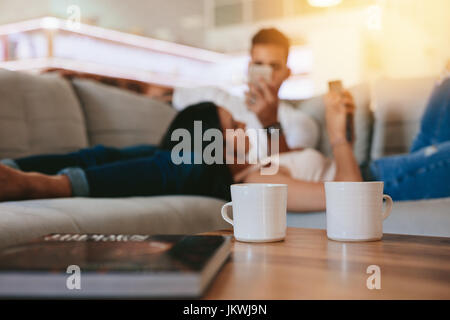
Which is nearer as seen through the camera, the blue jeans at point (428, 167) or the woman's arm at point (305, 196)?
the woman's arm at point (305, 196)

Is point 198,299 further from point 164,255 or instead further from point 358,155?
point 358,155

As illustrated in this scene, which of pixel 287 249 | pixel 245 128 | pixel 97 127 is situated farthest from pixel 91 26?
pixel 287 249

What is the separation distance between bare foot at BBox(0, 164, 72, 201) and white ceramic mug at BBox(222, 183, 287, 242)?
536mm

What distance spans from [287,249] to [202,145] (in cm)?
76

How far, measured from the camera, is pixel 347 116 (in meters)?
1.32

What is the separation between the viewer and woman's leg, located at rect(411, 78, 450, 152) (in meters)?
1.29

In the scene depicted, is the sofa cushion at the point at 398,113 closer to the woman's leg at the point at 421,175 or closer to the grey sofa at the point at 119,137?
the grey sofa at the point at 119,137

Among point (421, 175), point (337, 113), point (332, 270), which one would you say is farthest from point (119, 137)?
point (332, 270)

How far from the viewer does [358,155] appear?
1.74 meters

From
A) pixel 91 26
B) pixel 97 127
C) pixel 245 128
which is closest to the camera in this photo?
pixel 245 128

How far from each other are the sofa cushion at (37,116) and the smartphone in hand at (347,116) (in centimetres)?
85

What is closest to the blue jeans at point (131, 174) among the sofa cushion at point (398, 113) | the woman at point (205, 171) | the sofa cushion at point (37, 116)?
the woman at point (205, 171)

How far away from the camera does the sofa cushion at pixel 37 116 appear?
1318 millimetres

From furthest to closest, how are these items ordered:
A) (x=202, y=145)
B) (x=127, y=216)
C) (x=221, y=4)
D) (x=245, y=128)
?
(x=221, y=4) < (x=245, y=128) < (x=202, y=145) < (x=127, y=216)
